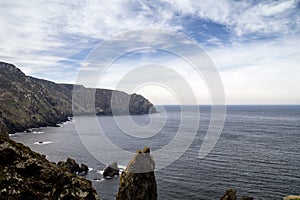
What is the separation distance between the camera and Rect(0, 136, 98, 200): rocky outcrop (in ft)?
85.5

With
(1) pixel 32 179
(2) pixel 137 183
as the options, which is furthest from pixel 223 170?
(1) pixel 32 179

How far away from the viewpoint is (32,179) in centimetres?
→ 2775

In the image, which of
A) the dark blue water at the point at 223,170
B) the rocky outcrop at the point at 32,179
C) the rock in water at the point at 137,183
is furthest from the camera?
the dark blue water at the point at 223,170

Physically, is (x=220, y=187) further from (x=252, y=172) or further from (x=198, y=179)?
(x=252, y=172)

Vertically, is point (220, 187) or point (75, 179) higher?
point (75, 179)

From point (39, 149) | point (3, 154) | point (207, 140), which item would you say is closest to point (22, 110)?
point (39, 149)

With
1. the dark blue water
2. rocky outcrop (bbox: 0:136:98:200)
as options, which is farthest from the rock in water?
rocky outcrop (bbox: 0:136:98:200)

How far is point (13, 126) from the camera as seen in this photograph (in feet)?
559

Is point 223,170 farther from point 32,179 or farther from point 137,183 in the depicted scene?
point 32,179

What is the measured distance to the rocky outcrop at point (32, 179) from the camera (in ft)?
Result: 85.5

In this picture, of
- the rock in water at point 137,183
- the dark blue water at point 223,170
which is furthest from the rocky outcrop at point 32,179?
the dark blue water at point 223,170

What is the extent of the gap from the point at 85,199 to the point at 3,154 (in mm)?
10337

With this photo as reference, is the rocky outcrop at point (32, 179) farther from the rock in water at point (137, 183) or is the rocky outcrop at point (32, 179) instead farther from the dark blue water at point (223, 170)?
the dark blue water at point (223, 170)

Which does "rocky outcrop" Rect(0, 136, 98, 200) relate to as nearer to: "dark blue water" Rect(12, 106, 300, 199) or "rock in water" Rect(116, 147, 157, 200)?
"rock in water" Rect(116, 147, 157, 200)
